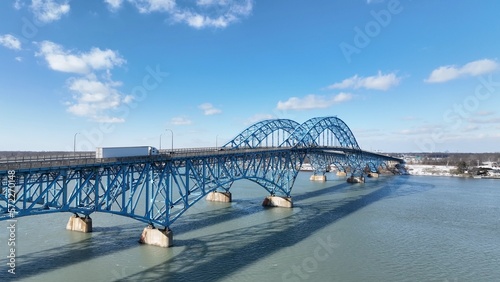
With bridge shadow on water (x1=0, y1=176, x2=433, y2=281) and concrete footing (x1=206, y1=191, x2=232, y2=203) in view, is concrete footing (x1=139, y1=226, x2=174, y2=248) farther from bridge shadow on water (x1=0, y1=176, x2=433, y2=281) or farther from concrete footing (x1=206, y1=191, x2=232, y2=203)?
concrete footing (x1=206, y1=191, x2=232, y2=203)

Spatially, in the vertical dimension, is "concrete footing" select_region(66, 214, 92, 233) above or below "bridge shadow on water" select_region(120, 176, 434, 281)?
above

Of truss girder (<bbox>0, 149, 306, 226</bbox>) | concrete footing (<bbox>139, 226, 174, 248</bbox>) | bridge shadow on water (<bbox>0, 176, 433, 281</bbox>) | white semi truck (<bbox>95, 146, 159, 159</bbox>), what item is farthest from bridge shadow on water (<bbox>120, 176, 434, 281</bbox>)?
white semi truck (<bbox>95, 146, 159, 159</bbox>)

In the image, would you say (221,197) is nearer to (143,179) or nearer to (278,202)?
(278,202)

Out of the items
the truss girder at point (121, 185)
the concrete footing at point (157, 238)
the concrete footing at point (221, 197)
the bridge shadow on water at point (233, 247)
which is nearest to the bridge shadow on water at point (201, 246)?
the bridge shadow on water at point (233, 247)

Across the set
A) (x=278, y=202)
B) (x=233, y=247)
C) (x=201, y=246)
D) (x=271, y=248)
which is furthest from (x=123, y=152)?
(x=278, y=202)

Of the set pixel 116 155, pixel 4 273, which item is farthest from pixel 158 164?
pixel 4 273

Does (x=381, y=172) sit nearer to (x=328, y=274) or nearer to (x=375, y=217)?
(x=375, y=217)
